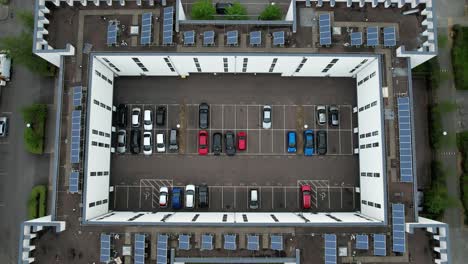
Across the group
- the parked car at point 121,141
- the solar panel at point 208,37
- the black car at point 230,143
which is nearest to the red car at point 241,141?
the black car at point 230,143

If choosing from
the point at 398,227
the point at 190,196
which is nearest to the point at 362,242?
the point at 398,227

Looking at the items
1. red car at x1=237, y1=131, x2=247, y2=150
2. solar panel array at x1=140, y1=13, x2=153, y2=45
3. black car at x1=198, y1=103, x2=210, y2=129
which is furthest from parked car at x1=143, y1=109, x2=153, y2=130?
red car at x1=237, y1=131, x2=247, y2=150

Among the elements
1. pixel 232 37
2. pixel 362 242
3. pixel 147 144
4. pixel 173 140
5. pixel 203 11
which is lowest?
pixel 362 242

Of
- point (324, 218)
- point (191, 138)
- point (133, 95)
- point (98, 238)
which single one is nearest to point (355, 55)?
point (324, 218)

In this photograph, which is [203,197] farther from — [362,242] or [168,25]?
[168,25]

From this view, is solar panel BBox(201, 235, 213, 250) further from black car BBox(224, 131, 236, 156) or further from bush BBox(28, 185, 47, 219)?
bush BBox(28, 185, 47, 219)

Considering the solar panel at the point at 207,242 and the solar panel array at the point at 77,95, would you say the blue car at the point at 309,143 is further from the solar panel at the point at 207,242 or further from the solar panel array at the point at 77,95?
the solar panel array at the point at 77,95
